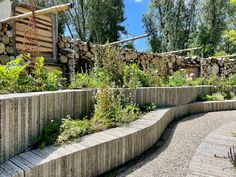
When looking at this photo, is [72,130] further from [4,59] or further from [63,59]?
[63,59]

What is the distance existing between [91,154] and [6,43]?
5.03 m

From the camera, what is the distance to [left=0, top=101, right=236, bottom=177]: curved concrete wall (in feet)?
Result: 7.32

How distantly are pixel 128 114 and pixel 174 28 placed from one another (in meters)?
21.7

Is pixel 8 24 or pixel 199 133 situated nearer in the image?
pixel 199 133

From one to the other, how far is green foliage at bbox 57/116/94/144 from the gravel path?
638mm

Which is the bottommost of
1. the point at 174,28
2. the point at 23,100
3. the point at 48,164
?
the point at 48,164

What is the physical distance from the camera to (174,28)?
78.6 ft

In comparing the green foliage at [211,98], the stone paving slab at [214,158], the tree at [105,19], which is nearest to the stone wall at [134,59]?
the green foliage at [211,98]

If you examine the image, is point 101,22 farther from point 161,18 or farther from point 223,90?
point 223,90

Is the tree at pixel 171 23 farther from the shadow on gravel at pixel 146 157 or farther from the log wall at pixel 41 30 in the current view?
the shadow on gravel at pixel 146 157

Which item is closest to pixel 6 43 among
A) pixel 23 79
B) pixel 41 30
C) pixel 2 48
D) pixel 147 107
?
pixel 2 48

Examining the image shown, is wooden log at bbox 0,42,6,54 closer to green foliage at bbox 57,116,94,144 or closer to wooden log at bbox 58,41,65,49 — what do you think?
wooden log at bbox 58,41,65,49

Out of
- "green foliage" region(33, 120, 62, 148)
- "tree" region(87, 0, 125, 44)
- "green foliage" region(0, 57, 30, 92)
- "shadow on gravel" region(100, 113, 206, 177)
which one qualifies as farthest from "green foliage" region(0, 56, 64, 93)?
"tree" region(87, 0, 125, 44)

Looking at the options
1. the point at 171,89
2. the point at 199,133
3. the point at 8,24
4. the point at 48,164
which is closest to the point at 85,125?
the point at 48,164
